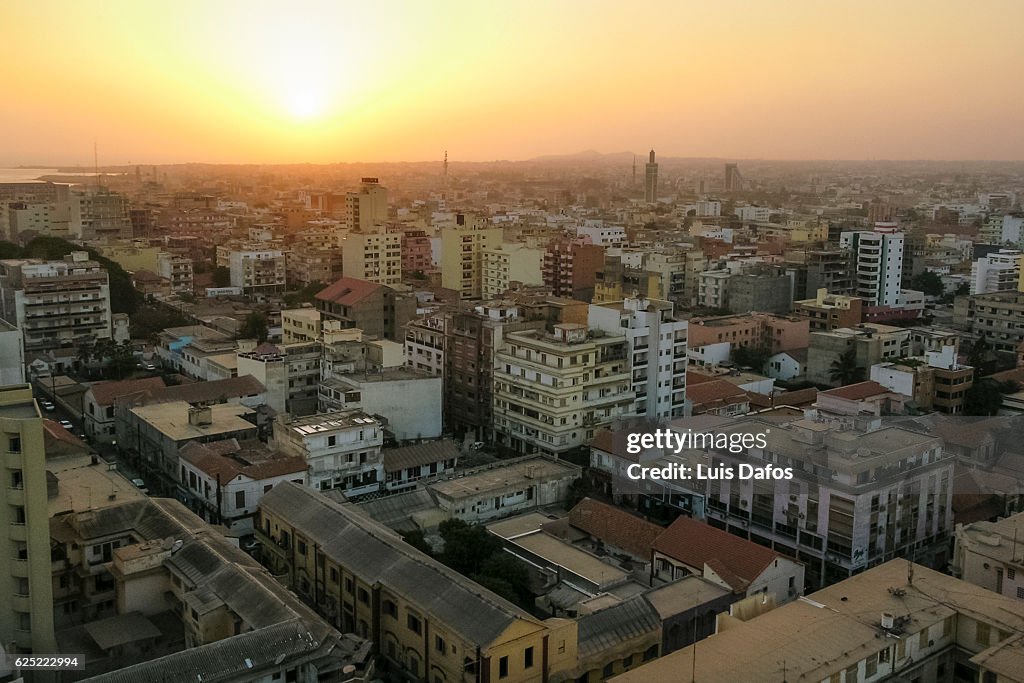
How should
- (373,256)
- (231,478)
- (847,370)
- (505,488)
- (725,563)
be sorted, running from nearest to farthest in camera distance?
(725,563) < (231,478) < (505,488) < (847,370) < (373,256)

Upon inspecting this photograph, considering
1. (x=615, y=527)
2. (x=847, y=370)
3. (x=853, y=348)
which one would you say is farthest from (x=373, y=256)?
(x=615, y=527)

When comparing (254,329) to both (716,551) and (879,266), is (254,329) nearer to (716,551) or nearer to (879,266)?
(716,551)

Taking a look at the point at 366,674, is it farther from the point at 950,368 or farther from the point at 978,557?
the point at 950,368

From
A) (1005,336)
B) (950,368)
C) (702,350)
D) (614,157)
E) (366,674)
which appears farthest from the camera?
(614,157)

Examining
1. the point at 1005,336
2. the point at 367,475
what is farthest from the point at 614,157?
the point at 367,475

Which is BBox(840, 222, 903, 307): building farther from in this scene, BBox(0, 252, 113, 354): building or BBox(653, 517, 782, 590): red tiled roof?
BBox(0, 252, 113, 354): building

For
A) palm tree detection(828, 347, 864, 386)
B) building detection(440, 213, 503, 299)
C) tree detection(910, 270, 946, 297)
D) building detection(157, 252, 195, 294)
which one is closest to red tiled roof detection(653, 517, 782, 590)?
palm tree detection(828, 347, 864, 386)
